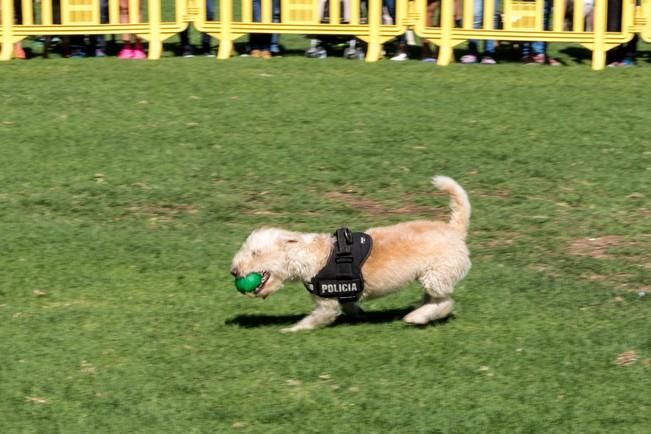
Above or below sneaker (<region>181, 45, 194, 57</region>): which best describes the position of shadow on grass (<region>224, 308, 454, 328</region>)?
below

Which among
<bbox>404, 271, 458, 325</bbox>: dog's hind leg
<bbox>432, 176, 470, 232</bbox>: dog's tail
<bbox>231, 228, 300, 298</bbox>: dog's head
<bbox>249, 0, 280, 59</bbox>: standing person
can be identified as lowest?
<bbox>404, 271, 458, 325</bbox>: dog's hind leg

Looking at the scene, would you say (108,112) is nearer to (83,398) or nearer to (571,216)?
(571,216)

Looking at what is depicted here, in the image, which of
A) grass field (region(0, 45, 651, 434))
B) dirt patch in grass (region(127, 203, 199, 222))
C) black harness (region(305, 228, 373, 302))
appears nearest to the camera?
grass field (region(0, 45, 651, 434))

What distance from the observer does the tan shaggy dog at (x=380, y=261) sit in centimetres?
795

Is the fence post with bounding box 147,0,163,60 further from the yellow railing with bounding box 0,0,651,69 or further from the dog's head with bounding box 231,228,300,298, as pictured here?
the dog's head with bounding box 231,228,300,298

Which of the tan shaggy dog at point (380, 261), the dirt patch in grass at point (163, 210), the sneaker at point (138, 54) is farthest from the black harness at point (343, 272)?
the sneaker at point (138, 54)

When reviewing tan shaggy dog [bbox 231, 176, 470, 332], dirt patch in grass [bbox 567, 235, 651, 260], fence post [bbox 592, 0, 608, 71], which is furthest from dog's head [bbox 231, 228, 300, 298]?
fence post [bbox 592, 0, 608, 71]

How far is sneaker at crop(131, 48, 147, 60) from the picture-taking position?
645 inches

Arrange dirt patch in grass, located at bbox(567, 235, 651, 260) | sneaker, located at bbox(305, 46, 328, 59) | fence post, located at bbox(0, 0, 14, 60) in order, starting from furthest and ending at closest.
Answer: sneaker, located at bbox(305, 46, 328, 59), fence post, located at bbox(0, 0, 14, 60), dirt patch in grass, located at bbox(567, 235, 651, 260)

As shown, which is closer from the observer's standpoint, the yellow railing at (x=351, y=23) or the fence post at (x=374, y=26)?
the yellow railing at (x=351, y=23)

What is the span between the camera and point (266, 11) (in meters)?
16.1

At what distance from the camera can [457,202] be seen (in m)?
8.16

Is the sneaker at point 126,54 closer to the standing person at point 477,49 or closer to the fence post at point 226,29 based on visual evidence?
the fence post at point 226,29

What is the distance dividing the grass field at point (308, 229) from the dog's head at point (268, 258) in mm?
407
